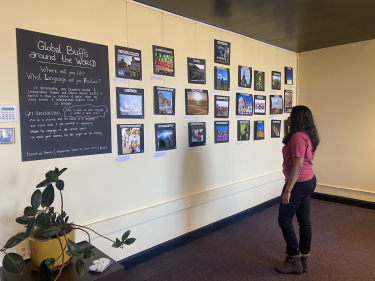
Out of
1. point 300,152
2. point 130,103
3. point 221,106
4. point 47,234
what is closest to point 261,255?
point 300,152

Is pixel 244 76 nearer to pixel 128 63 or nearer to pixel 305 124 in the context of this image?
pixel 305 124

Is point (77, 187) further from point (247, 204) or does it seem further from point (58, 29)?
point (247, 204)

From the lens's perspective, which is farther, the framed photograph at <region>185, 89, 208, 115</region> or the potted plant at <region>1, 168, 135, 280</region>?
the framed photograph at <region>185, 89, 208, 115</region>

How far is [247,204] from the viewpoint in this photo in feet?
13.2

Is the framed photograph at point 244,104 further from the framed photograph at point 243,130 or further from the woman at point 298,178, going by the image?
the woman at point 298,178

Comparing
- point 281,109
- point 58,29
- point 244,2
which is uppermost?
point 244,2

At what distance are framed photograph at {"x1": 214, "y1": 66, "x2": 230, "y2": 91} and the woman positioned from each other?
4.02 feet

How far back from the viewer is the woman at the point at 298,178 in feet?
7.79

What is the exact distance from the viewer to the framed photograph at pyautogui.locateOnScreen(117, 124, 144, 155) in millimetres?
2553

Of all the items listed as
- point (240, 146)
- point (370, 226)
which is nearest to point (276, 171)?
point (240, 146)

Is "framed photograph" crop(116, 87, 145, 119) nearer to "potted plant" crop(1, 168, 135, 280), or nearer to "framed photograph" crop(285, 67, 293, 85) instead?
"potted plant" crop(1, 168, 135, 280)

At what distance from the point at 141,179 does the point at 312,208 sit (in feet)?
9.90

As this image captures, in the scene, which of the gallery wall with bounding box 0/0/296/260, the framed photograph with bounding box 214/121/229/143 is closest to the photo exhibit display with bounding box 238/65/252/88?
the gallery wall with bounding box 0/0/296/260

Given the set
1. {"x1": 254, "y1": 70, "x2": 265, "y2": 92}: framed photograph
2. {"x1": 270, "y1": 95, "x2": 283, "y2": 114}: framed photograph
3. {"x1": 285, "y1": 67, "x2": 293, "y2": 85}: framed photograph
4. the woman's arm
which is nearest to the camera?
the woman's arm
